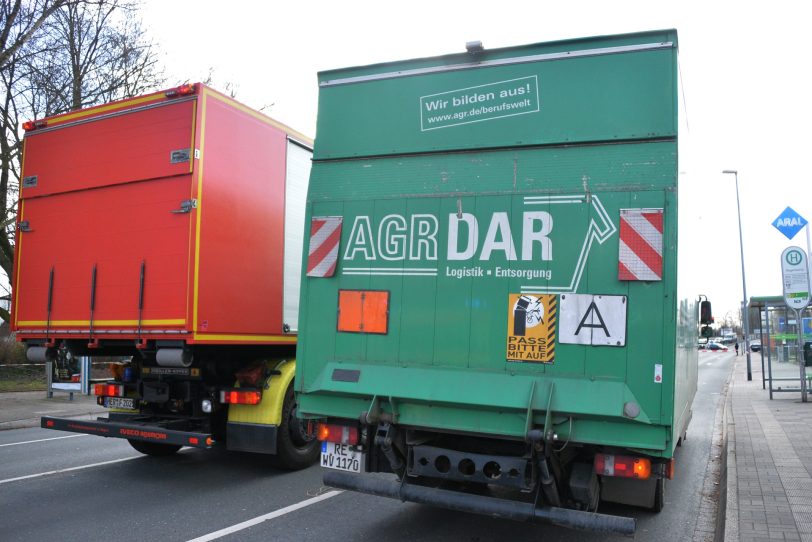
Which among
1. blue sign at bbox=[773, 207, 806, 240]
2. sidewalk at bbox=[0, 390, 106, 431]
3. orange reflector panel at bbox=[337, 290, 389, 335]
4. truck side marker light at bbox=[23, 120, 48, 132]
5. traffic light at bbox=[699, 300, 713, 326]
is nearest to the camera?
orange reflector panel at bbox=[337, 290, 389, 335]

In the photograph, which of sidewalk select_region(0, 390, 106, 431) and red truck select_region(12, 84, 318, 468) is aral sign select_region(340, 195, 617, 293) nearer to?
red truck select_region(12, 84, 318, 468)

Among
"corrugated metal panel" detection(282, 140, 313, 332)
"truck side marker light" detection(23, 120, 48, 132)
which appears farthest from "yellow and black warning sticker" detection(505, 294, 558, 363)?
"truck side marker light" detection(23, 120, 48, 132)

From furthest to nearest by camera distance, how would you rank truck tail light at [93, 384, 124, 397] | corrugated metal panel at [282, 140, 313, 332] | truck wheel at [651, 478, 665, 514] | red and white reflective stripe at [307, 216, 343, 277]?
Result: corrugated metal panel at [282, 140, 313, 332] → truck tail light at [93, 384, 124, 397] → truck wheel at [651, 478, 665, 514] → red and white reflective stripe at [307, 216, 343, 277]

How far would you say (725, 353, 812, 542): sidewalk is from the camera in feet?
16.2

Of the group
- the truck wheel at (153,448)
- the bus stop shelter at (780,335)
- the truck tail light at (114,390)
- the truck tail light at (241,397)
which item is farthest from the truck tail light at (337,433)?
the bus stop shelter at (780,335)

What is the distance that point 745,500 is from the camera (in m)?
5.78

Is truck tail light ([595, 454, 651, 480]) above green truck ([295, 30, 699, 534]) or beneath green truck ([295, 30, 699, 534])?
beneath

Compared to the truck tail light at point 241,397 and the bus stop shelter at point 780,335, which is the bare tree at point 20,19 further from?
the bus stop shelter at point 780,335

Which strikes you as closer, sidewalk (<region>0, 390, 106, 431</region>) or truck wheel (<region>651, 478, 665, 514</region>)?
truck wheel (<region>651, 478, 665, 514</region>)

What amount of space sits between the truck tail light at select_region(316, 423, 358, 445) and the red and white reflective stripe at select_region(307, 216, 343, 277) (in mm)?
1195

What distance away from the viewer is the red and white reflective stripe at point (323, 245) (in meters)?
5.07

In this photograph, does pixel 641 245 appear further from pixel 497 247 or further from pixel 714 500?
pixel 714 500

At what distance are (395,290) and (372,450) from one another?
50.6 inches

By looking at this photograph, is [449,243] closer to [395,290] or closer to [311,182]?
[395,290]
